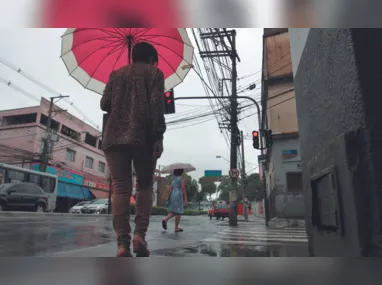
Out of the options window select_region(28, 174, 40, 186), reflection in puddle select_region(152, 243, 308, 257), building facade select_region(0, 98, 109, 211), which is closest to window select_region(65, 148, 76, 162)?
building facade select_region(0, 98, 109, 211)

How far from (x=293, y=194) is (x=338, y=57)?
13002 millimetres

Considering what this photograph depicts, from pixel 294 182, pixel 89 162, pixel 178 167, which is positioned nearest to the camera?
pixel 178 167

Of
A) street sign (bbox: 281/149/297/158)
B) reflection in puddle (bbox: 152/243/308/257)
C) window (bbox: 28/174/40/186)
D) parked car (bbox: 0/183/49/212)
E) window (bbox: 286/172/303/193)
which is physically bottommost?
reflection in puddle (bbox: 152/243/308/257)

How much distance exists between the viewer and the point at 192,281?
4.72 ft

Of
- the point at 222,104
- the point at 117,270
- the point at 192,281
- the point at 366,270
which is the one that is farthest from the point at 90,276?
the point at 222,104

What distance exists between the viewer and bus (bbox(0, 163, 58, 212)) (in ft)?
55.6

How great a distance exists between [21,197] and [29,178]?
11.9 feet

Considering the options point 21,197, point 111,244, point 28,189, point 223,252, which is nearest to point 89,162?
point 28,189

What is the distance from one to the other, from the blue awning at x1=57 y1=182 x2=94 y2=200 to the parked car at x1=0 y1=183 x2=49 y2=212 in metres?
10.2

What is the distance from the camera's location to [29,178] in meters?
18.3

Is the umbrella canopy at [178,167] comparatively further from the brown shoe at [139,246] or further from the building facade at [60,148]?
the building facade at [60,148]

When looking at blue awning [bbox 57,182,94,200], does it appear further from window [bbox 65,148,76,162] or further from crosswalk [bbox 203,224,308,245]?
crosswalk [bbox 203,224,308,245]

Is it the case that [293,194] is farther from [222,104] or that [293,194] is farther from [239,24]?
[239,24]

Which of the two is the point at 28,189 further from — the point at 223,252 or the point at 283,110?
the point at 223,252
